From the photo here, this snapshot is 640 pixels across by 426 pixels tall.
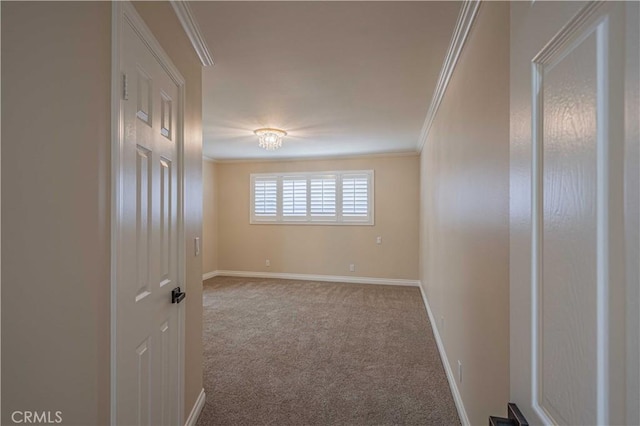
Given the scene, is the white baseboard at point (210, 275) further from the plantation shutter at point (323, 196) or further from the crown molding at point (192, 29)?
the crown molding at point (192, 29)

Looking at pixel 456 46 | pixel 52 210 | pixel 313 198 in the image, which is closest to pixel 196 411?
pixel 52 210

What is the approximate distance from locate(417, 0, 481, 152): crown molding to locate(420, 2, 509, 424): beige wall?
0.05 meters

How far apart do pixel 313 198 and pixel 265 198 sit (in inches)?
42.1

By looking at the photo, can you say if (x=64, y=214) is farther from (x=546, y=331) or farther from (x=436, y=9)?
(x=436, y=9)

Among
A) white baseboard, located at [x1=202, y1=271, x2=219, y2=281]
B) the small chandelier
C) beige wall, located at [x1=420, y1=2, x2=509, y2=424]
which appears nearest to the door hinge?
beige wall, located at [x1=420, y1=2, x2=509, y2=424]

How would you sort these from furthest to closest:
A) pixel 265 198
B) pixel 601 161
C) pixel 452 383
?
pixel 265 198 → pixel 452 383 → pixel 601 161

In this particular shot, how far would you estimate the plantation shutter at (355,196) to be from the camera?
5.83m

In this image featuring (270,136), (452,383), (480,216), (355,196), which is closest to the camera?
(480,216)

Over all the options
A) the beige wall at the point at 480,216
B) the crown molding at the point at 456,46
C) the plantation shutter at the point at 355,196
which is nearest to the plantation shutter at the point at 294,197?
the plantation shutter at the point at 355,196

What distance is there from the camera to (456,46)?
6.44ft

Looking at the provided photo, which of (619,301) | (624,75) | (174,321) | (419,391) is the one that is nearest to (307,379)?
(419,391)

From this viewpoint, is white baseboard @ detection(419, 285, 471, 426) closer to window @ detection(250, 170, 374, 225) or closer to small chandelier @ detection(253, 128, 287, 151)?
window @ detection(250, 170, 374, 225)

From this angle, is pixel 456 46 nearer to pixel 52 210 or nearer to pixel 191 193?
pixel 191 193

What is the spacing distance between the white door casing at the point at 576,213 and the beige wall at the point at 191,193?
1.67 meters
